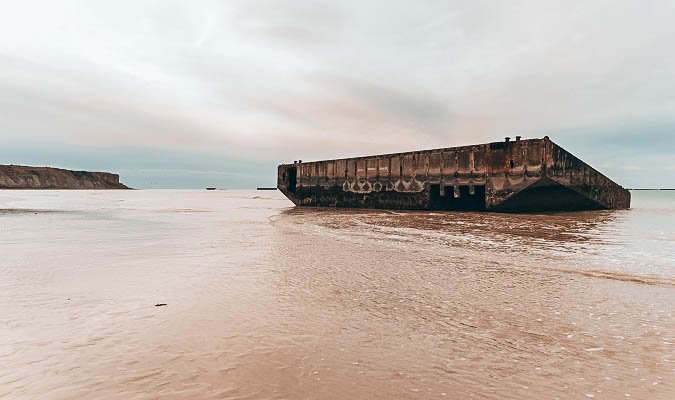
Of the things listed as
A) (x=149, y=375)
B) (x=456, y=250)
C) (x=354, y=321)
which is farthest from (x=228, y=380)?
(x=456, y=250)

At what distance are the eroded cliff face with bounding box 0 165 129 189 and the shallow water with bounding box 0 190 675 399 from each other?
11612cm

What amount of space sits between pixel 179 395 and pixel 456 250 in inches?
197

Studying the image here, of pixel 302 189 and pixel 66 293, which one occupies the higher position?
pixel 302 189

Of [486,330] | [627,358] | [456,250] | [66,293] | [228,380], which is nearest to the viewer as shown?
[228,380]

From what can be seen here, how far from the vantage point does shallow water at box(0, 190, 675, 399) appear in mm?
1883

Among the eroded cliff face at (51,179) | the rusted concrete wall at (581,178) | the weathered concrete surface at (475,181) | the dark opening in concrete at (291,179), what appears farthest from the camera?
the eroded cliff face at (51,179)

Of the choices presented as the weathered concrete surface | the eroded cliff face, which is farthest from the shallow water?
the eroded cliff face

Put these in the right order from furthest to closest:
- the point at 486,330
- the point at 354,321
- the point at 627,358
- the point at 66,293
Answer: the point at 66,293 → the point at 354,321 → the point at 486,330 → the point at 627,358

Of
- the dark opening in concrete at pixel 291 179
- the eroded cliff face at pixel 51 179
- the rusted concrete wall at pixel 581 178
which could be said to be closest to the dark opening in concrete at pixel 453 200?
the rusted concrete wall at pixel 581 178

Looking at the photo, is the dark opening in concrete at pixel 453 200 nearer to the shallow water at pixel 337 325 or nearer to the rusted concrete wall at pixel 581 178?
the rusted concrete wall at pixel 581 178

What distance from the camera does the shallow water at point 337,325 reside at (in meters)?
1.88

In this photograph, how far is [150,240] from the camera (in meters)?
7.31

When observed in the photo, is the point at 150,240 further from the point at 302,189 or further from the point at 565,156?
the point at 302,189

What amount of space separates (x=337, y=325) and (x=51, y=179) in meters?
130
